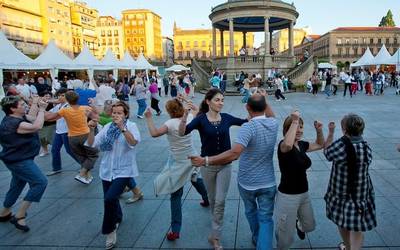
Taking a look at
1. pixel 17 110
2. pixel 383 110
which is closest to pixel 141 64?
pixel 383 110

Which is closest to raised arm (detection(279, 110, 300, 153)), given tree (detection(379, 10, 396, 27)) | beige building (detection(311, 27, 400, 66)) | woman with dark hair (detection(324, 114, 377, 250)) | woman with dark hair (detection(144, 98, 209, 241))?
woman with dark hair (detection(324, 114, 377, 250))

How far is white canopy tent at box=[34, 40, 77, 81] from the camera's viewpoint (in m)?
22.3

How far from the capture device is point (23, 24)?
216 feet

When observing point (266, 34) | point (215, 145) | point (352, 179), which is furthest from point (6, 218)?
point (266, 34)

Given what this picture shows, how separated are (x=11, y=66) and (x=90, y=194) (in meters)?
16.2

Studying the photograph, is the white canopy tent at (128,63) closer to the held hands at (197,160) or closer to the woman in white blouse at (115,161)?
the woman in white blouse at (115,161)

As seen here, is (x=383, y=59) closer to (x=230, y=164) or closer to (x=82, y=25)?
(x=230, y=164)

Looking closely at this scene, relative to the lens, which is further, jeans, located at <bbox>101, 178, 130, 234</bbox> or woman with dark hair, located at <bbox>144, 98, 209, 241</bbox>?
woman with dark hair, located at <bbox>144, 98, 209, 241</bbox>

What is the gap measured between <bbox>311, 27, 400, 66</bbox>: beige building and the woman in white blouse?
312ft

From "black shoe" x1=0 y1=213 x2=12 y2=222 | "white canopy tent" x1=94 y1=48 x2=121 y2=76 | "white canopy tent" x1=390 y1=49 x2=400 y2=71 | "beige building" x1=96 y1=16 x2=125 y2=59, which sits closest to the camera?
"black shoe" x1=0 y1=213 x2=12 y2=222

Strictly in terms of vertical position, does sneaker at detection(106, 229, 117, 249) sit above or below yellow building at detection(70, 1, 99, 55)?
below

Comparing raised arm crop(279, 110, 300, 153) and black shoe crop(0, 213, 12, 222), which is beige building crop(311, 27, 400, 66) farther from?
raised arm crop(279, 110, 300, 153)

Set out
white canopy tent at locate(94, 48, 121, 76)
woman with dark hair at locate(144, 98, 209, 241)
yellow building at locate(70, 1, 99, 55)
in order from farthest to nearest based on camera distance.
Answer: yellow building at locate(70, 1, 99, 55)
white canopy tent at locate(94, 48, 121, 76)
woman with dark hair at locate(144, 98, 209, 241)

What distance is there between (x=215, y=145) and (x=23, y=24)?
7365 centimetres
